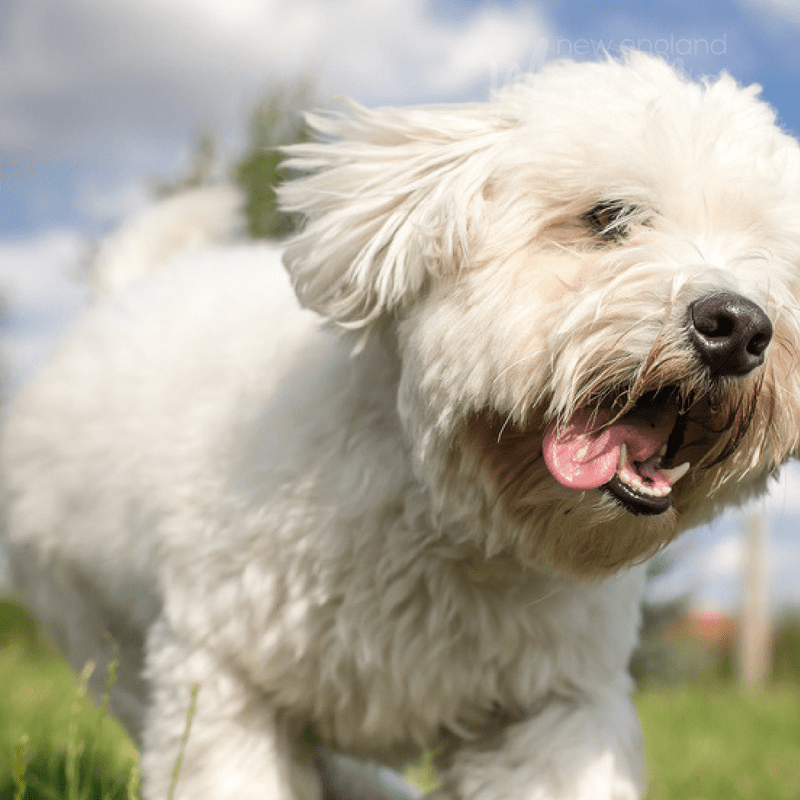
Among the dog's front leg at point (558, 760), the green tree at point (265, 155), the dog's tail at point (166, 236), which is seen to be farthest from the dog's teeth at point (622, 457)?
the green tree at point (265, 155)

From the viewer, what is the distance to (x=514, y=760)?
10.3ft

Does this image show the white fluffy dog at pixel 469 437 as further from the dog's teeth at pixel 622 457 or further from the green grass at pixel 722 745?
the green grass at pixel 722 745

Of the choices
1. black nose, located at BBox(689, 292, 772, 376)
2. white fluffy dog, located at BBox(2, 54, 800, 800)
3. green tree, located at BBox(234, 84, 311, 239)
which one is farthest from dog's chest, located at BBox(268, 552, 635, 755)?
green tree, located at BBox(234, 84, 311, 239)

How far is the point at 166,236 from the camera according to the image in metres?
5.48

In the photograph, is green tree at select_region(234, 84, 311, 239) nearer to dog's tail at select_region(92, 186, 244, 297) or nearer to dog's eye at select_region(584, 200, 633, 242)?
dog's tail at select_region(92, 186, 244, 297)

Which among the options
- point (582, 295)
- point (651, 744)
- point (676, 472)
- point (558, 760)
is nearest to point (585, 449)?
point (676, 472)

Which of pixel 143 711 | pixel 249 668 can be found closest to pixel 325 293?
pixel 249 668

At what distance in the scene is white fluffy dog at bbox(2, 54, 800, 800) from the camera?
258 cm

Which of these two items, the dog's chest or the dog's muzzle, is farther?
the dog's chest

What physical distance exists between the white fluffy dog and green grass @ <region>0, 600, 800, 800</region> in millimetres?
374

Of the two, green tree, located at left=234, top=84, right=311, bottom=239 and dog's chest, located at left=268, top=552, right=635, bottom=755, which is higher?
green tree, located at left=234, top=84, right=311, bottom=239

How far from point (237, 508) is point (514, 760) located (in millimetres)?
1013

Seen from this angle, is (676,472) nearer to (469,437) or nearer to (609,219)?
(469,437)

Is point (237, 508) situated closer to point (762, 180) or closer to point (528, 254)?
point (528, 254)
